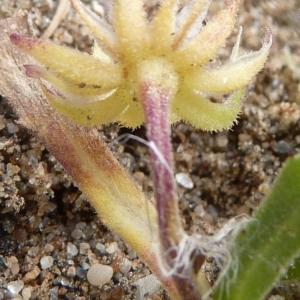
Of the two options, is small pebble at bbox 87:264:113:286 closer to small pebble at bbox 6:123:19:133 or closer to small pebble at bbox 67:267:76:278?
small pebble at bbox 67:267:76:278

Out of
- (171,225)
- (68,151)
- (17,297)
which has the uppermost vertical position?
(171,225)

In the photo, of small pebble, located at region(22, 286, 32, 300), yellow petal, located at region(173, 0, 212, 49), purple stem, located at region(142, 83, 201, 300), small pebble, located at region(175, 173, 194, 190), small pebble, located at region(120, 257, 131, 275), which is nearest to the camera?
purple stem, located at region(142, 83, 201, 300)

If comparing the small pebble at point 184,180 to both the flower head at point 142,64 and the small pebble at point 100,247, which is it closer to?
the small pebble at point 100,247

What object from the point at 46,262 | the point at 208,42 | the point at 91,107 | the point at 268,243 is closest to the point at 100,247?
the point at 46,262

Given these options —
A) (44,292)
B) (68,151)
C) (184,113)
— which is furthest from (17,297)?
(184,113)

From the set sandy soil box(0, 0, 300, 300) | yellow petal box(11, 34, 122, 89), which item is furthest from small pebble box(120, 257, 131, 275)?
yellow petal box(11, 34, 122, 89)

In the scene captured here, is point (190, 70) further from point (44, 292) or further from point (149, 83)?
point (44, 292)

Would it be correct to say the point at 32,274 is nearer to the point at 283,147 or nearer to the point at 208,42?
the point at 208,42
